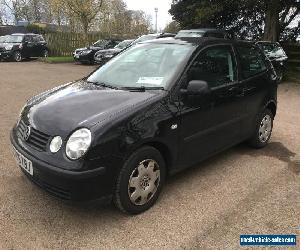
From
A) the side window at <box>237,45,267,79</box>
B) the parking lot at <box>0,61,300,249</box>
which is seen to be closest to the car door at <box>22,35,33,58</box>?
the parking lot at <box>0,61,300,249</box>

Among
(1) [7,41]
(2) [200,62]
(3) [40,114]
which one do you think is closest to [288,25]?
(1) [7,41]

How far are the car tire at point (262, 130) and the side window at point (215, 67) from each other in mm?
1013

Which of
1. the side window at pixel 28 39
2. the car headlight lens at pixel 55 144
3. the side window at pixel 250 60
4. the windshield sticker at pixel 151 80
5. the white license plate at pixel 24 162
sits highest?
the side window at pixel 28 39

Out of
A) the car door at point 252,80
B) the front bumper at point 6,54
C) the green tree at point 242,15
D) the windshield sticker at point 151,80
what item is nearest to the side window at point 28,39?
the front bumper at point 6,54

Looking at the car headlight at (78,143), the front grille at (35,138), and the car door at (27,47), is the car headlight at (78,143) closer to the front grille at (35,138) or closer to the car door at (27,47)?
the front grille at (35,138)

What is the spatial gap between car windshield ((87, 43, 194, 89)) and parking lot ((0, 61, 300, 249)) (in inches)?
49.1

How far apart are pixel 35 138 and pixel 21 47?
19.7m

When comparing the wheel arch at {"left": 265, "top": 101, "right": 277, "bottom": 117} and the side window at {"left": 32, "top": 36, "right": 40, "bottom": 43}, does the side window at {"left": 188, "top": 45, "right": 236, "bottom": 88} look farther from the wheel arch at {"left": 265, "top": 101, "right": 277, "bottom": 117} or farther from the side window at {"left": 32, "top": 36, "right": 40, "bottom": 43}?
the side window at {"left": 32, "top": 36, "right": 40, "bottom": 43}

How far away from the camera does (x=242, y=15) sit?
21.2 meters

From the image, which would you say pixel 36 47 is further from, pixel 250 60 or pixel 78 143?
pixel 78 143

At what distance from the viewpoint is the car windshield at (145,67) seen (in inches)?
163

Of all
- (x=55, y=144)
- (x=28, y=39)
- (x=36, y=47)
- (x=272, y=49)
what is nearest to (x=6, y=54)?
(x=28, y=39)

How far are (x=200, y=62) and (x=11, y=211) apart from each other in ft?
8.41

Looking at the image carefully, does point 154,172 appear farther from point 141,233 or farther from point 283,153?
point 283,153
